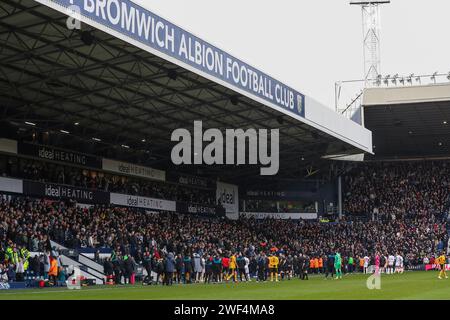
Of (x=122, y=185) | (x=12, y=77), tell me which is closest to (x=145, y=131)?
(x=122, y=185)

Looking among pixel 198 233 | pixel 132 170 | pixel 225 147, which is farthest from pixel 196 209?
pixel 132 170

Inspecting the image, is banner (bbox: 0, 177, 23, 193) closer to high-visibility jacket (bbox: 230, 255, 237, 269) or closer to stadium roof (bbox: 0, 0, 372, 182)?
stadium roof (bbox: 0, 0, 372, 182)

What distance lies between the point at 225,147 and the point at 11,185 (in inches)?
665

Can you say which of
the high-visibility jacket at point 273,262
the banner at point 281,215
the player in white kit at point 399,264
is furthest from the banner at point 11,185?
the banner at point 281,215

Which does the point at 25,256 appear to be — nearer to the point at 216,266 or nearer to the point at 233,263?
the point at 216,266

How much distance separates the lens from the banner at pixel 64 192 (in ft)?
121

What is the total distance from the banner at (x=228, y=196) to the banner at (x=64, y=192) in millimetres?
15380

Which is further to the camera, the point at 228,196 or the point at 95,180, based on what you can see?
the point at 228,196

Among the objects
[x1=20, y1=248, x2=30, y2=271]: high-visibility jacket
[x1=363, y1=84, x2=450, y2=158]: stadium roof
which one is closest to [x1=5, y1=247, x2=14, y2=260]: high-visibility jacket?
[x1=20, y1=248, x2=30, y2=271]: high-visibility jacket

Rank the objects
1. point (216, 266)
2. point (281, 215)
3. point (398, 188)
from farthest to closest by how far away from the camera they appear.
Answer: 1. point (398, 188)
2. point (281, 215)
3. point (216, 266)

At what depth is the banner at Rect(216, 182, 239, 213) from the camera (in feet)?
185

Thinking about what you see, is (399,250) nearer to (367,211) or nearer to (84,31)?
(367,211)

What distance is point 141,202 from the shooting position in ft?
150
